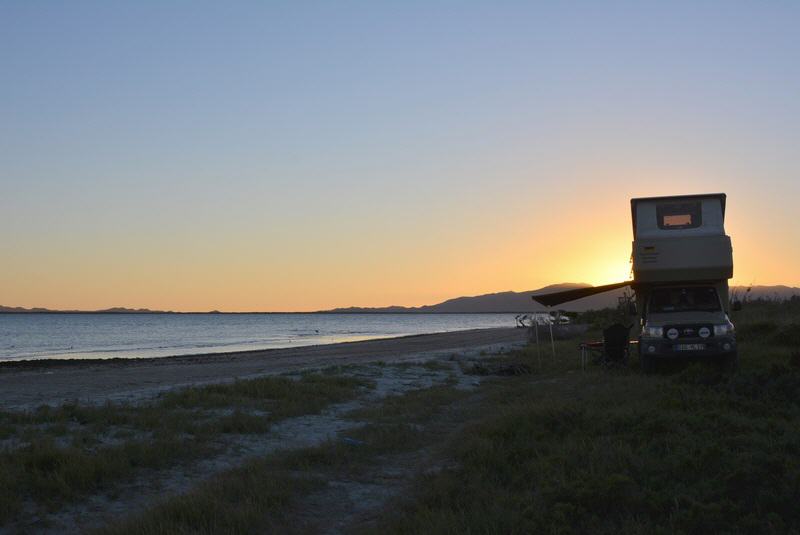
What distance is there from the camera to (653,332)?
54.9 ft

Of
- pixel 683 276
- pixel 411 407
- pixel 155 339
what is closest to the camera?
pixel 411 407

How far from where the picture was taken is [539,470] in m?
8.05

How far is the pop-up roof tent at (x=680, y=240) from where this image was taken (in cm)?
1680

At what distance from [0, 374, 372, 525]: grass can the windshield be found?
768 centimetres

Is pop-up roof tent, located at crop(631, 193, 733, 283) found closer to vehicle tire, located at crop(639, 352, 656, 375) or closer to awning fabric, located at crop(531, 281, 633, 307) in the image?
vehicle tire, located at crop(639, 352, 656, 375)

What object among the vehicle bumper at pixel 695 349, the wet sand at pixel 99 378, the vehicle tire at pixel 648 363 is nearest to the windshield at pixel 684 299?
the vehicle bumper at pixel 695 349

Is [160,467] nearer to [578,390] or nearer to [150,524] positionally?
[150,524]

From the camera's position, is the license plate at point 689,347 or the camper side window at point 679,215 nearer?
the license plate at point 689,347

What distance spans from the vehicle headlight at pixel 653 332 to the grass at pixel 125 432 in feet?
23.1

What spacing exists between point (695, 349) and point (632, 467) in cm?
944

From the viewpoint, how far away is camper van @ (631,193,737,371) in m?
16.3

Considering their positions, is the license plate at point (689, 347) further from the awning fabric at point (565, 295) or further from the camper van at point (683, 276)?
the awning fabric at point (565, 295)

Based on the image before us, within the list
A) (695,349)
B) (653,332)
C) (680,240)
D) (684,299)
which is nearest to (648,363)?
(653,332)

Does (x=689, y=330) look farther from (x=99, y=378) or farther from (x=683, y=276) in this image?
(x=99, y=378)
